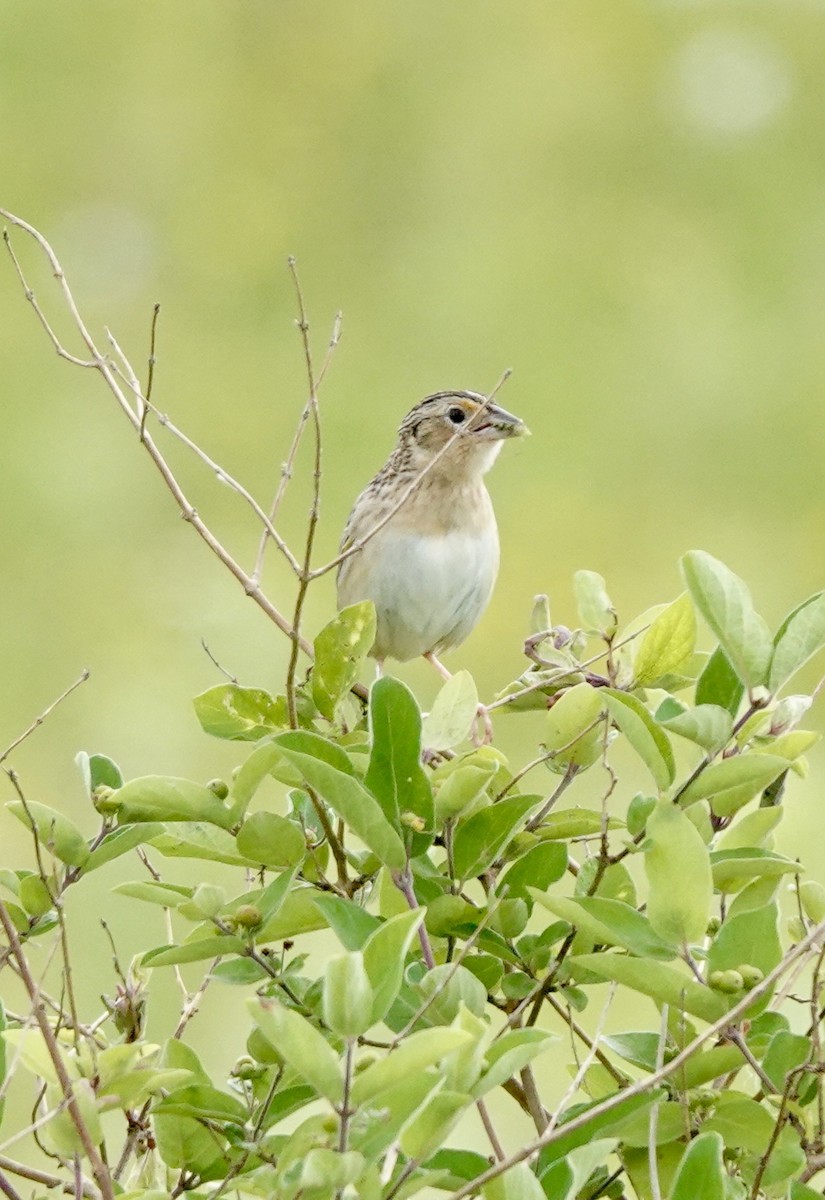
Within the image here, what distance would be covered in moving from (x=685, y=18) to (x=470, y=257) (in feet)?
5.09

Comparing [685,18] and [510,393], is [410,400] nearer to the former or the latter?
[510,393]

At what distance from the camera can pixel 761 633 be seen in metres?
1.29

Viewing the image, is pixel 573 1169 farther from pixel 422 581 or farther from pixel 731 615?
pixel 422 581

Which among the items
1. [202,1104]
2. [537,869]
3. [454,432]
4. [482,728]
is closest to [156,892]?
[202,1104]

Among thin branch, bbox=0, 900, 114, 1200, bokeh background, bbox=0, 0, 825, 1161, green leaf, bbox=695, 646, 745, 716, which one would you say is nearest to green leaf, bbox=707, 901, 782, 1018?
green leaf, bbox=695, 646, 745, 716

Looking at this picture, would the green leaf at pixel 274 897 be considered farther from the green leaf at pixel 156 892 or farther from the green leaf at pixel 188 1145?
the green leaf at pixel 188 1145

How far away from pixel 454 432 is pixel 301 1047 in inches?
98.9

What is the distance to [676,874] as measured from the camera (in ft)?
3.72

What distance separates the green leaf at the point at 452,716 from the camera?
4.76 ft

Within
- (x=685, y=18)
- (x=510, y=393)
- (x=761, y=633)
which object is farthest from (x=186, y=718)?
(x=761, y=633)

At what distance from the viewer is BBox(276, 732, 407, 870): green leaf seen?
117cm

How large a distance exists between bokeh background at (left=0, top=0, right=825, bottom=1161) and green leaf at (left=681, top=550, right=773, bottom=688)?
13.4 ft

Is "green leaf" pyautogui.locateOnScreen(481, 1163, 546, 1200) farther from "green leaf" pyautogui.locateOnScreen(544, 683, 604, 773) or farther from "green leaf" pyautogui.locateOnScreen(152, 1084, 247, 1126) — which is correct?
"green leaf" pyautogui.locateOnScreen(544, 683, 604, 773)

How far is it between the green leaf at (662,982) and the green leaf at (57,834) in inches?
16.8
